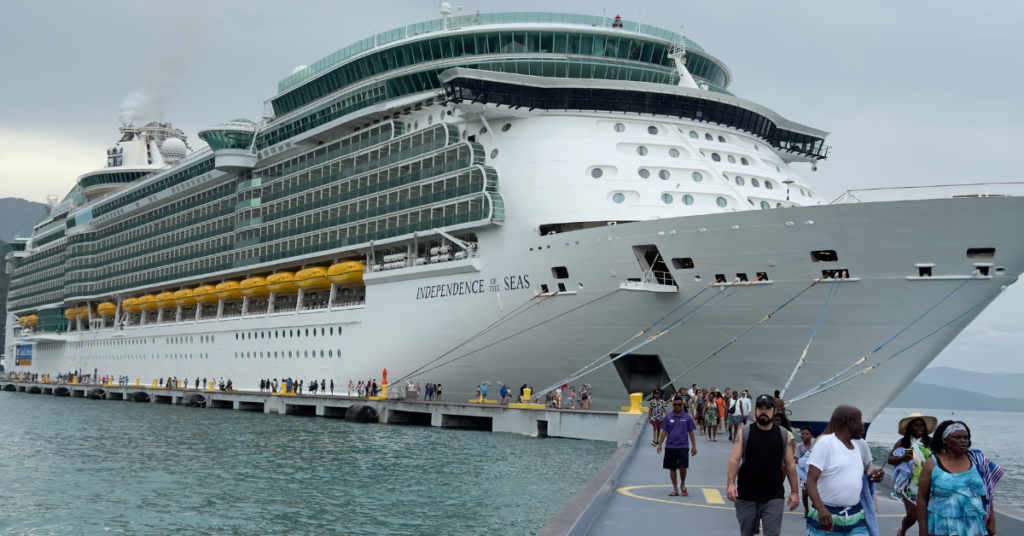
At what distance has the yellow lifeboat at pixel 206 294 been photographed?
157 feet

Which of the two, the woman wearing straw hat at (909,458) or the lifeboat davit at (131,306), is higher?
the lifeboat davit at (131,306)

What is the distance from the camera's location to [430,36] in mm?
34562

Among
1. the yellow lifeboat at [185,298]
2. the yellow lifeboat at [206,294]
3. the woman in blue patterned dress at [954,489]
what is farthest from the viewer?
the yellow lifeboat at [185,298]

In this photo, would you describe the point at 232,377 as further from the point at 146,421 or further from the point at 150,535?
the point at 150,535

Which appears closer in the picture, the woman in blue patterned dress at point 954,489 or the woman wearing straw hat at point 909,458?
the woman in blue patterned dress at point 954,489

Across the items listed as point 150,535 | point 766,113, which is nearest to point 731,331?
point 766,113

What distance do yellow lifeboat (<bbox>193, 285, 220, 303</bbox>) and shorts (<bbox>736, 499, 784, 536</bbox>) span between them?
43.7m

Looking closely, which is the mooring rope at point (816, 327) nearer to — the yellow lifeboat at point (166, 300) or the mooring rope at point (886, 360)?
the mooring rope at point (886, 360)

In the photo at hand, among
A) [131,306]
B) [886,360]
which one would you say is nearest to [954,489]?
[886,360]

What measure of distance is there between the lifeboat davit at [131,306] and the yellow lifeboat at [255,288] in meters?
15.5

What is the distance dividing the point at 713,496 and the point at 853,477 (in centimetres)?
574

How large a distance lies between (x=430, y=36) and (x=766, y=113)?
1287cm

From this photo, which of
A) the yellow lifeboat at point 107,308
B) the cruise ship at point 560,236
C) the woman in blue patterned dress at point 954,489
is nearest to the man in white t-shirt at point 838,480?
the woman in blue patterned dress at point 954,489

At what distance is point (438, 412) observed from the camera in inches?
1196
